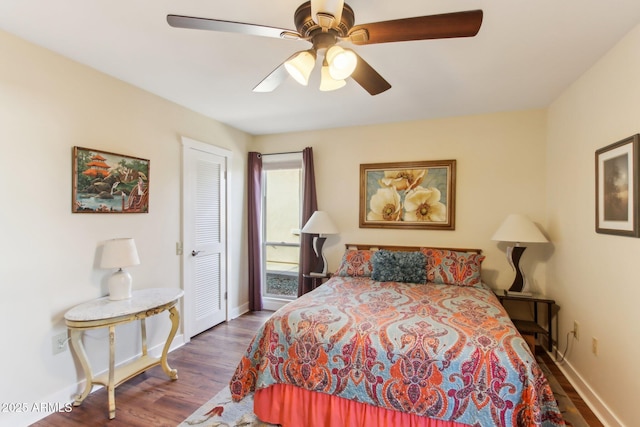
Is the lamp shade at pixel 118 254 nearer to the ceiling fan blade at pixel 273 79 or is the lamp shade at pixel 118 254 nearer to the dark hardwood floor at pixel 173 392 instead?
the dark hardwood floor at pixel 173 392

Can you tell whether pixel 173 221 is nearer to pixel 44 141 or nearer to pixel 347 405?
pixel 44 141

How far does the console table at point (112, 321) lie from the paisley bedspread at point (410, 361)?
0.86 metres

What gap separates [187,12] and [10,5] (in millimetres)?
956

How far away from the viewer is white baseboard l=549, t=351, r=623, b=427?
1997 mm

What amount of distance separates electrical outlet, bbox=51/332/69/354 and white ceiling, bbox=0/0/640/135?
204 cm

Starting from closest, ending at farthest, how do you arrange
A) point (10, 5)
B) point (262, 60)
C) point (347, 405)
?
point (10, 5) → point (347, 405) → point (262, 60)

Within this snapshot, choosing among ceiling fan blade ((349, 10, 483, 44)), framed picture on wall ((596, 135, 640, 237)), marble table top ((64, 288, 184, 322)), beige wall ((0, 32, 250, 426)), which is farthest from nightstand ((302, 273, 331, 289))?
ceiling fan blade ((349, 10, 483, 44))

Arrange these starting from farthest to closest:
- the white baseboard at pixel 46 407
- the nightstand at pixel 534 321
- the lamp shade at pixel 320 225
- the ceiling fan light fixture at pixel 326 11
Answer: the lamp shade at pixel 320 225, the nightstand at pixel 534 321, the white baseboard at pixel 46 407, the ceiling fan light fixture at pixel 326 11

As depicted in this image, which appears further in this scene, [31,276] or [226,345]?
[226,345]

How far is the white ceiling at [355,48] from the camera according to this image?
1.68 meters

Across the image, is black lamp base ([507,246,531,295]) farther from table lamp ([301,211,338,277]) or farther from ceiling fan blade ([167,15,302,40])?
ceiling fan blade ([167,15,302,40])

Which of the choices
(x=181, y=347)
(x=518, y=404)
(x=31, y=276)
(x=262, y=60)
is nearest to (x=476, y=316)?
(x=518, y=404)

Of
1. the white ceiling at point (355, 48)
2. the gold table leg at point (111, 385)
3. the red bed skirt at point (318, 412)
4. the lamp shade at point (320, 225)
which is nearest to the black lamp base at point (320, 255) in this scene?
the lamp shade at point (320, 225)

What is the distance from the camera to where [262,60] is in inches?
88.4
